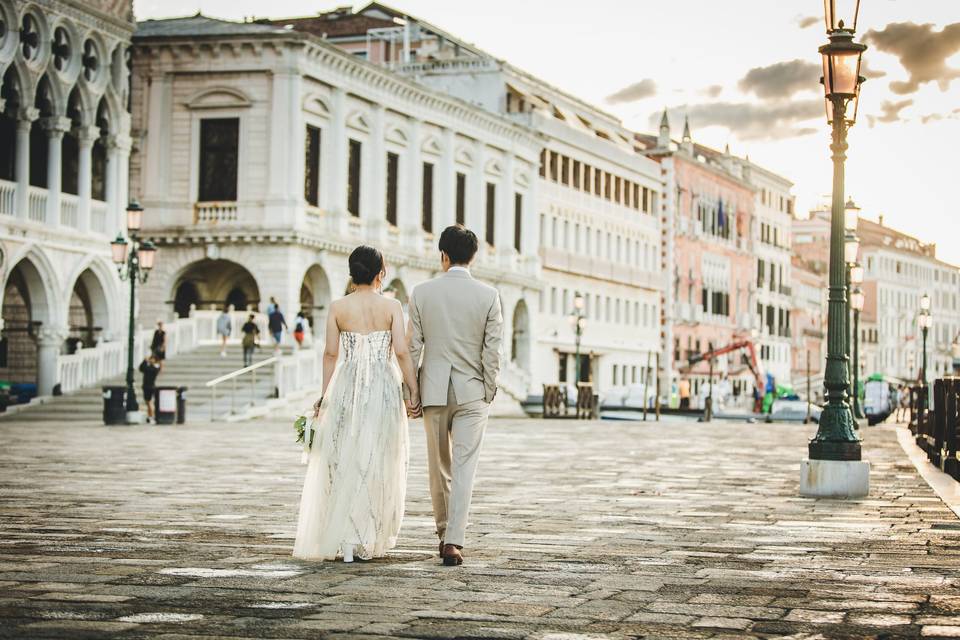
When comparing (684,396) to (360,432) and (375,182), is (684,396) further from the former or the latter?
(360,432)

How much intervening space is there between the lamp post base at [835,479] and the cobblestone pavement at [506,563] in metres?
0.20

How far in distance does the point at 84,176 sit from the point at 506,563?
36.9 m

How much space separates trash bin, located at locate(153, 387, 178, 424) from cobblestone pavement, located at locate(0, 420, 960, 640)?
1642cm

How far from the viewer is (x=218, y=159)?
52.2 meters

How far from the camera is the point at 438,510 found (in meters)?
9.90

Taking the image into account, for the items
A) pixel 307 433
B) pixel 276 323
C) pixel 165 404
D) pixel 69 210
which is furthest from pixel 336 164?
pixel 307 433

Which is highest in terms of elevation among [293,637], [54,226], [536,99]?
[536,99]

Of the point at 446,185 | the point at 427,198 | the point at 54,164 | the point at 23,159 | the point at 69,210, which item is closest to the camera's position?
the point at 23,159

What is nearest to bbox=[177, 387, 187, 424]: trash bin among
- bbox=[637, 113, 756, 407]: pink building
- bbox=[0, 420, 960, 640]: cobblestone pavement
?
bbox=[0, 420, 960, 640]: cobblestone pavement

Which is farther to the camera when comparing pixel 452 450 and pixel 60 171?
pixel 60 171

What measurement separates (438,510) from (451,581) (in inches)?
42.5

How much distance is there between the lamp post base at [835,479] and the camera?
1540cm

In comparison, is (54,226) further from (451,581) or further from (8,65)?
(451,581)

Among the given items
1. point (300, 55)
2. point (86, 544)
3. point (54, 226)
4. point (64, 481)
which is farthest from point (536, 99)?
point (86, 544)
